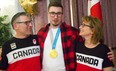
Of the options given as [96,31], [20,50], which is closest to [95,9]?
[96,31]

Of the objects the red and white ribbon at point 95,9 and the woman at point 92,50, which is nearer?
the woman at point 92,50

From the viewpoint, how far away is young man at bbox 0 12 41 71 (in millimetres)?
2131

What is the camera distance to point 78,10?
6.63 metres

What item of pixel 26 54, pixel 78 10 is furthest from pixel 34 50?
pixel 78 10

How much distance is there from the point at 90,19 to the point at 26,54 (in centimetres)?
71

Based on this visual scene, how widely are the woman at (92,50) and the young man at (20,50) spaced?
0.47m

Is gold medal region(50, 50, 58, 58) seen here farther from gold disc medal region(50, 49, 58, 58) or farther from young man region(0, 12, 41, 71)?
young man region(0, 12, 41, 71)

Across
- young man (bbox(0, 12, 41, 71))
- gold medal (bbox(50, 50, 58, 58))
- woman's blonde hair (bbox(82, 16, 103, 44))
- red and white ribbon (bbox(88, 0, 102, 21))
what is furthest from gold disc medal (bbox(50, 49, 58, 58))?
red and white ribbon (bbox(88, 0, 102, 21))

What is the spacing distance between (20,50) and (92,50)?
69cm

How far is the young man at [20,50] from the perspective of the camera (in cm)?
213

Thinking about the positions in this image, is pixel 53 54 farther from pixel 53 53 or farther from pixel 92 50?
pixel 92 50

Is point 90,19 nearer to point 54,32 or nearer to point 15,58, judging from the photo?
point 54,32

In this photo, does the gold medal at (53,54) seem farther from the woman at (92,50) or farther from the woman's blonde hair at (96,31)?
the woman's blonde hair at (96,31)

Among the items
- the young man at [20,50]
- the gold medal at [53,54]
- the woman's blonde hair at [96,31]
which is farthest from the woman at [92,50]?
the young man at [20,50]
